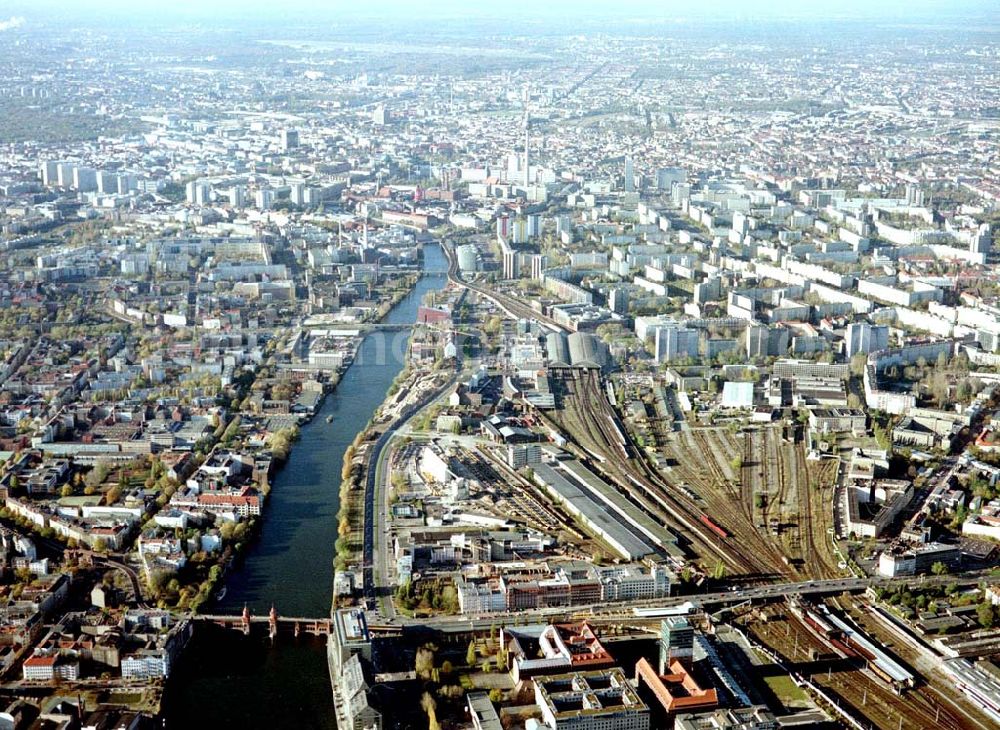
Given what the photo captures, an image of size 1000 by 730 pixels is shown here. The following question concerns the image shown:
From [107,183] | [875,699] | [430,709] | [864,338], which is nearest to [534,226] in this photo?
[864,338]

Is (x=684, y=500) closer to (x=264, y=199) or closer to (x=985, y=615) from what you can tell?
(x=985, y=615)

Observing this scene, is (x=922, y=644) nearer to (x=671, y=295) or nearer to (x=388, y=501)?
(x=388, y=501)

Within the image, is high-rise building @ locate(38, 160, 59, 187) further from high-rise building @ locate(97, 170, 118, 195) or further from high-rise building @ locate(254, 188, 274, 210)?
high-rise building @ locate(254, 188, 274, 210)

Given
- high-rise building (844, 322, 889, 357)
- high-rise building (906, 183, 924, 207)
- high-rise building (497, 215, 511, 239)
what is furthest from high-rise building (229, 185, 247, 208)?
high-rise building (844, 322, 889, 357)

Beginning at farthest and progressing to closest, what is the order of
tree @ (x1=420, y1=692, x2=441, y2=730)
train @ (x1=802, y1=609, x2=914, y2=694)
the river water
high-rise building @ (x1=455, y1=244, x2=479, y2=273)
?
high-rise building @ (x1=455, y1=244, x2=479, y2=273), train @ (x1=802, y1=609, x2=914, y2=694), the river water, tree @ (x1=420, y1=692, x2=441, y2=730)

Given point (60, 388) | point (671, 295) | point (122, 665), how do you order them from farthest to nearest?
point (671, 295) → point (60, 388) → point (122, 665)

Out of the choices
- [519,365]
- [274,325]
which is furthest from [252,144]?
[519,365]
